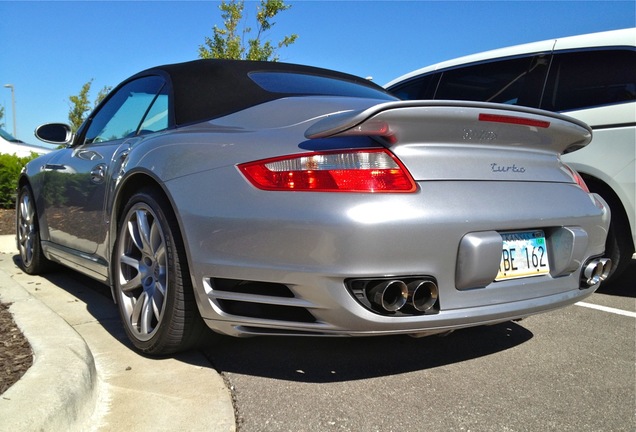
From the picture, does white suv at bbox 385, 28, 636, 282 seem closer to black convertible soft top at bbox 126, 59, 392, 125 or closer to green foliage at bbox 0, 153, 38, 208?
black convertible soft top at bbox 126, 59, 392, 125

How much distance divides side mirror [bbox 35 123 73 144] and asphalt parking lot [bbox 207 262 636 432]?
7.79 ft

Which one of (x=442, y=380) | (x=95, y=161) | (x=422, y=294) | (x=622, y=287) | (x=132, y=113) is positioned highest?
(x=132, y=113)

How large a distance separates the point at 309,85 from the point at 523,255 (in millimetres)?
1378

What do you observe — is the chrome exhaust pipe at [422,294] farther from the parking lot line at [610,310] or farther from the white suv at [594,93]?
the white suv at [594,93]

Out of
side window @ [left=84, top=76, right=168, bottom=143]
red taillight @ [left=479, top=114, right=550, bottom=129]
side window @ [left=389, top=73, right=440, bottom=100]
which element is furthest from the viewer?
side window @ [left=389, top=73, right=440, bottom=100]

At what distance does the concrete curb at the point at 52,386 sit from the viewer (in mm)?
1811

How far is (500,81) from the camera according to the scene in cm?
484

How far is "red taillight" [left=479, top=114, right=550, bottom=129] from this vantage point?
233 centimetres

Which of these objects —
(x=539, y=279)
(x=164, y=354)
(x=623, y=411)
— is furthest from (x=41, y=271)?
(x=623, y=411)

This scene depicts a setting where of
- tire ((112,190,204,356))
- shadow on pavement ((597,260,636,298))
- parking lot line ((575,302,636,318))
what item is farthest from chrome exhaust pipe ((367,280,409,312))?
shadow on pavement ((597,260,636,298))

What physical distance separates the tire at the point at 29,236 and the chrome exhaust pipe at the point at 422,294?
3264 mm

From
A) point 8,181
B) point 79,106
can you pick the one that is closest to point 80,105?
point 79,106

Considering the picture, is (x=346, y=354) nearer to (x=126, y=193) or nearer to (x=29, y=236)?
(x=126, y=193)

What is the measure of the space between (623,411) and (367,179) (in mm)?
1369
